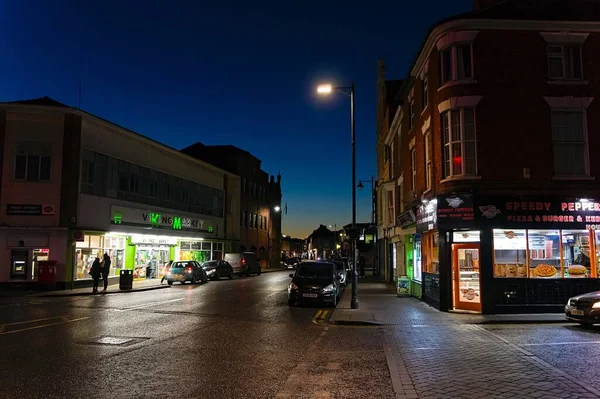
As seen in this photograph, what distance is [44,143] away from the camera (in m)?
26.9

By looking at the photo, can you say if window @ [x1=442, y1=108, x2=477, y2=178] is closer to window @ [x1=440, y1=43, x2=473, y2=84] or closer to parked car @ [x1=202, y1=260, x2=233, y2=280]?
window @ [x1=440, y1=43, x2=473, y2=84]

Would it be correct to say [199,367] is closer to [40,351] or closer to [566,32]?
[40,351]

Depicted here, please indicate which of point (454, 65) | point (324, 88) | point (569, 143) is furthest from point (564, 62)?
point (324, 88)

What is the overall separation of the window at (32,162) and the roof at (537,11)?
835 inches

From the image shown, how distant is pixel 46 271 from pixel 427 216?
19514 mm

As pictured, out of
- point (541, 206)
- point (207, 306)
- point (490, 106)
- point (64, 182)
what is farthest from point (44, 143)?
point (541, 206)

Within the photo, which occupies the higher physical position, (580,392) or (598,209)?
(598,209)

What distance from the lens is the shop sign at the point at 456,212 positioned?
15.9 meters

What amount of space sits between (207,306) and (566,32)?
16.0 metres

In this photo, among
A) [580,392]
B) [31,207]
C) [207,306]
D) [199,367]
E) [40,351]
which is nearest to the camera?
[580,392]

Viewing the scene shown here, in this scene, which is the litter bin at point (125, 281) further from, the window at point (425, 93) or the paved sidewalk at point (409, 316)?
the window at point (425, 93)

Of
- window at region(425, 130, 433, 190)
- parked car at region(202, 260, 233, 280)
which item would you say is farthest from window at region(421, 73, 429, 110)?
parked car at region(202, 260, 233, 280)

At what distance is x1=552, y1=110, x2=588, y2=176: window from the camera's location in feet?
53.6

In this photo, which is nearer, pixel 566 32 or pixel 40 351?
pixel 40 351
